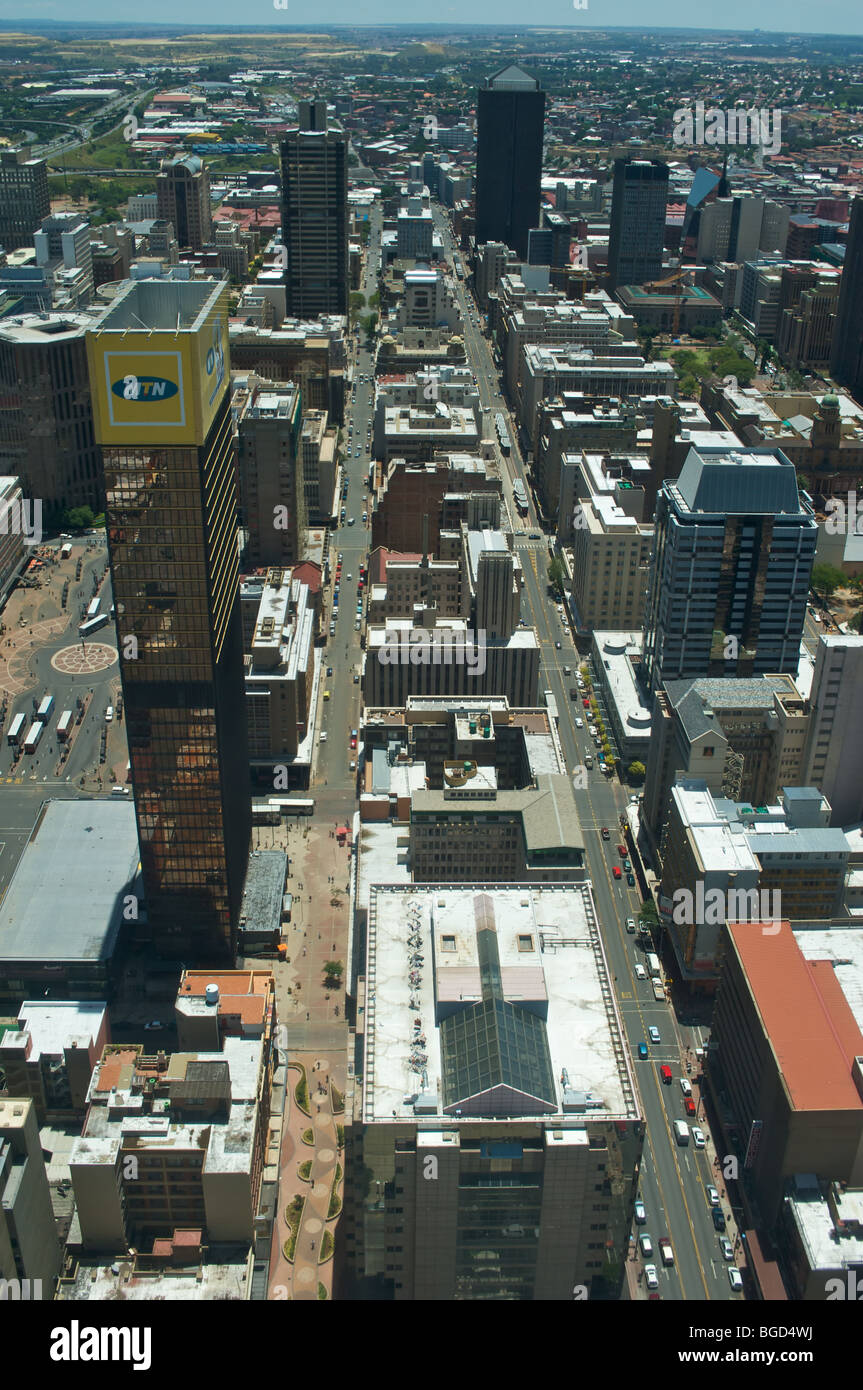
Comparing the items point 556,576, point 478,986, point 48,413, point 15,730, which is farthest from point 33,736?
point 478,986

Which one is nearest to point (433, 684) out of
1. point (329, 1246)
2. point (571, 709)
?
point (571, 709)

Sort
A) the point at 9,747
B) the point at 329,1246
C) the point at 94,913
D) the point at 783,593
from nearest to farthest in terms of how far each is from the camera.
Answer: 1. the point at 329,1246
2. the point at 94,913
3. the point at 783,593
4. the point at 9,747

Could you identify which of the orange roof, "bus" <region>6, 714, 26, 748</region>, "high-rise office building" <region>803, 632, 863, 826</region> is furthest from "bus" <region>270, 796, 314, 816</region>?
the orange roof

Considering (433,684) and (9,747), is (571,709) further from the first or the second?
(9,747)

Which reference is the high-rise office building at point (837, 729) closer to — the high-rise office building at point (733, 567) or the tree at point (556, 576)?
the high-rise office building at point (733, 567)

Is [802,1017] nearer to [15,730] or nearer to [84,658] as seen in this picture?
[15,730]

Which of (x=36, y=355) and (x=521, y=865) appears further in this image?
(x=36, y=355)
